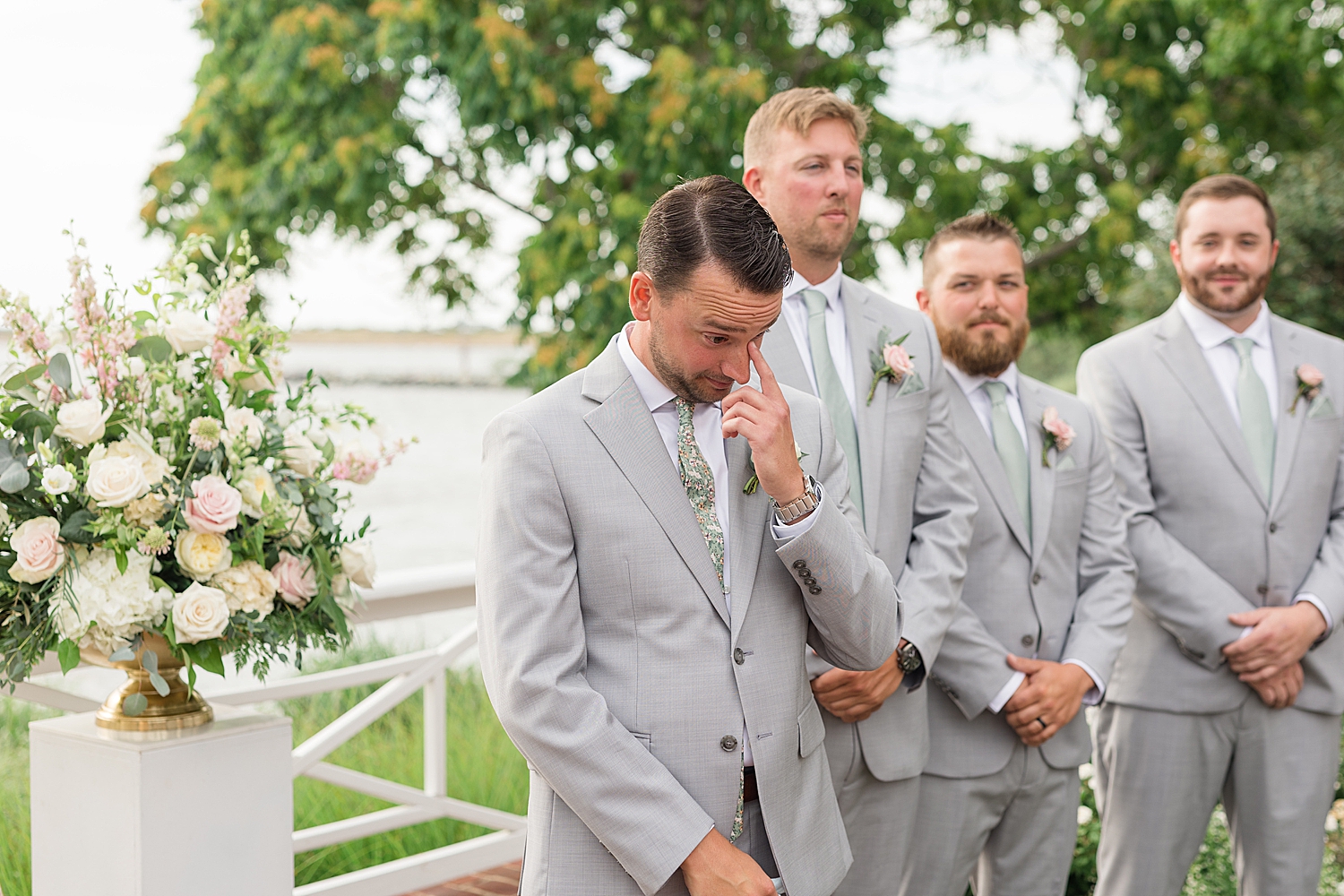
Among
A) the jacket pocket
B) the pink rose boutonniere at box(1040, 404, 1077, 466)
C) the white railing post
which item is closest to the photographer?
the jacket pocket

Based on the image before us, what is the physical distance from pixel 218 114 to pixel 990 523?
7883mm

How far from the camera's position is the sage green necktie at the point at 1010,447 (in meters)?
3.09

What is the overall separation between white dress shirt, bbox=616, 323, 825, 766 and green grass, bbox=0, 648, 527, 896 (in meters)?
2.71

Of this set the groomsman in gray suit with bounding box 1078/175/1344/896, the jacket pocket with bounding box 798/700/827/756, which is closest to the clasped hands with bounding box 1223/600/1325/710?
the groomsman in gray suit with bounding box 1078/175/1344/896

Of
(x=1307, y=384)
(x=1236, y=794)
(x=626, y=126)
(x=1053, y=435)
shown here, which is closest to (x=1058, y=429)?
(x=1053, y=435)

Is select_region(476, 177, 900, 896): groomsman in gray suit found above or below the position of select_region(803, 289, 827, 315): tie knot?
below

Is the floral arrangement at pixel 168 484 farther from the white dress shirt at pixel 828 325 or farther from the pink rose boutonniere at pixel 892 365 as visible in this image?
the pink rose boutonniere at pixel 892 365

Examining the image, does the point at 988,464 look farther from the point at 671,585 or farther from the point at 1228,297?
the point at 671,585

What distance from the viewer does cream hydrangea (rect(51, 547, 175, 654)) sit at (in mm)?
2287

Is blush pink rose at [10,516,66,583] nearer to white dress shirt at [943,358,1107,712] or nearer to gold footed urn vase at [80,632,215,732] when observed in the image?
gold footed urn vase at [80,632,215,732]

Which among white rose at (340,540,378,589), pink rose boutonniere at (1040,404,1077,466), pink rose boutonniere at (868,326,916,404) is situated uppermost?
pink rose boutonniere at (868,326,916,404)

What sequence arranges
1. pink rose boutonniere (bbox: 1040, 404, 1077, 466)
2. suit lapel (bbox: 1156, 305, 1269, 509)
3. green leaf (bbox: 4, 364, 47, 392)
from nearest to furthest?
green leaf (bbox: 4, 364, 47, 392)
pink rose boutonniere (bbox: 1040, 404, 1077, 466)
suit lapel (bbox: 1156, 305, 1269, 509)

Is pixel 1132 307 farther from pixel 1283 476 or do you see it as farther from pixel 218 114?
pixel 218 114

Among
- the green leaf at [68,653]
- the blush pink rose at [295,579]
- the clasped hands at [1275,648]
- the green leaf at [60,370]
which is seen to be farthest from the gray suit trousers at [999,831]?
the green leaf at [60,370]
